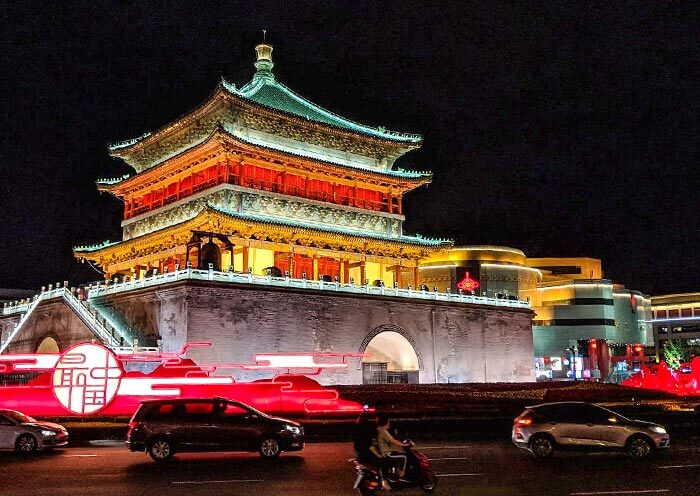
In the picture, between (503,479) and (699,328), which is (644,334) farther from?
(503,479)

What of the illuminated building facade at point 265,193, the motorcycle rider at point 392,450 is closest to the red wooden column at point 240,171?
the illuminated building facade at point 265,193

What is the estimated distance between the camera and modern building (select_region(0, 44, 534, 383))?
32.8 metres

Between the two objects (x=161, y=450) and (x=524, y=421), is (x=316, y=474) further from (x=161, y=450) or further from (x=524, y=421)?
(x=524, y=421)

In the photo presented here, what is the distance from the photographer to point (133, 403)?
2125 centimetres

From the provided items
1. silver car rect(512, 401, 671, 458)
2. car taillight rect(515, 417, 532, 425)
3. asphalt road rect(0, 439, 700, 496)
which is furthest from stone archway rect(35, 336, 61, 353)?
silver car rect(512, 401, 671, 458)

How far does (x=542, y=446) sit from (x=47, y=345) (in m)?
31.0

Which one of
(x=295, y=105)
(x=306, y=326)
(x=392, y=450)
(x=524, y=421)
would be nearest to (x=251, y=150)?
(x=295, y=105)

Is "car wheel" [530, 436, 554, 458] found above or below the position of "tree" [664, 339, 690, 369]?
below

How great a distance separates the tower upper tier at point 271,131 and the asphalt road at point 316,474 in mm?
24700

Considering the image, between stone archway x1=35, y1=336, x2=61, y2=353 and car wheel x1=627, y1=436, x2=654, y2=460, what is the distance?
30449 millimetres

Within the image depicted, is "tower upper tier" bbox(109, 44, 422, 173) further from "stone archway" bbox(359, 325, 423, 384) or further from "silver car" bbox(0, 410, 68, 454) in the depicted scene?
"silver car" bbox(0, 410, 68, 454)

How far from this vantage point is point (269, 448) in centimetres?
1463

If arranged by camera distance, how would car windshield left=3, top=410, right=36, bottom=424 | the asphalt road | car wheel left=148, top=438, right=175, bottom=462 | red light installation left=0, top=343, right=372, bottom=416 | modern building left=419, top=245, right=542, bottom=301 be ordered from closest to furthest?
the asphalt road, car wheel left=148, top=438, right=175, bottom=462, car windshield left=3, top=410, right=36, bottom=424, red light installation left=0, top=343, right=372, bottom=416, modern building left=419, top=245, right=542, bottom=301

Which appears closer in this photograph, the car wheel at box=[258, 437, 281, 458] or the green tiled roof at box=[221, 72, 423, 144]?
the car wheel at box=[258, 437, 281, 458]
